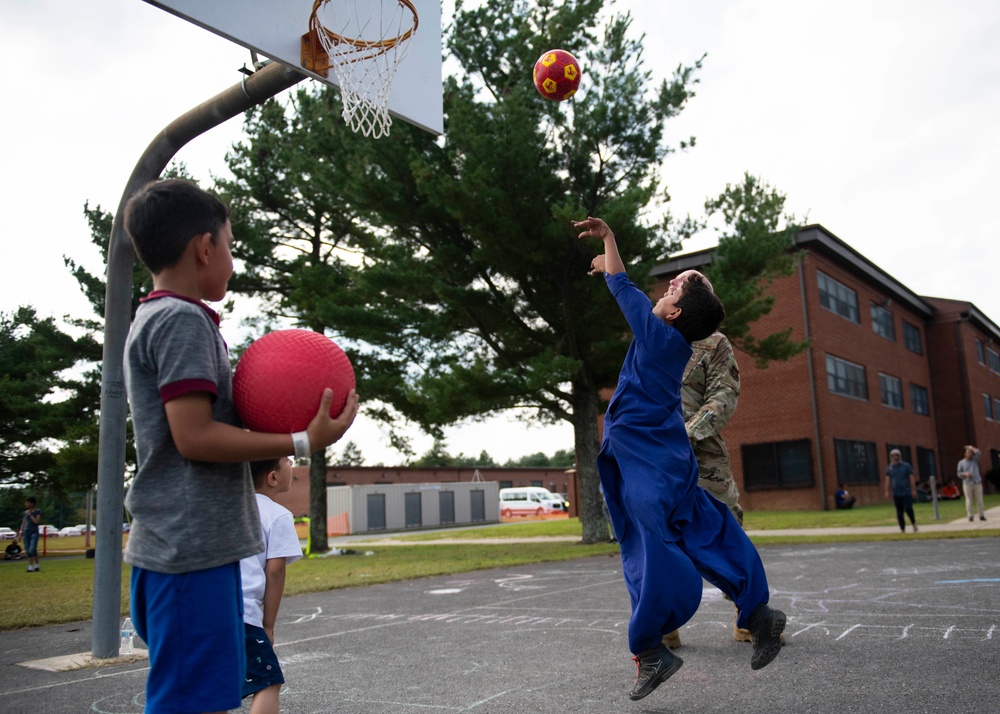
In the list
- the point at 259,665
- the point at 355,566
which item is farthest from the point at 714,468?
the point at 355,566

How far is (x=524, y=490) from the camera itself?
173 ft

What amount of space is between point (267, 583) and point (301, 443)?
4.86 feet

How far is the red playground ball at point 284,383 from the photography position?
2211 mm

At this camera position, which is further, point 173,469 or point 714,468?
point 714,468

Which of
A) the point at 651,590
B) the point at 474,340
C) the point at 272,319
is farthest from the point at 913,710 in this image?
the point at 272,319

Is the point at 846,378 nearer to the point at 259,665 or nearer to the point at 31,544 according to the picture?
the point at 31,544

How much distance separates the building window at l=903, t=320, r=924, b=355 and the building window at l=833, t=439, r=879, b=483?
9.18 metres

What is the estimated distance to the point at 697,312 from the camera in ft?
13.1

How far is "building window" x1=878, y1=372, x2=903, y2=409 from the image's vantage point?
34969mm

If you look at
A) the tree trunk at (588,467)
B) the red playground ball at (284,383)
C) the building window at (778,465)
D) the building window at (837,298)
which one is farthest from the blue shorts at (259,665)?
the building window at (837,298)

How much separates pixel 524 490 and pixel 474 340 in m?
34.2

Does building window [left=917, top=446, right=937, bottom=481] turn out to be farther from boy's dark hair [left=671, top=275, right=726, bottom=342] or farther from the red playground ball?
the red playground ball

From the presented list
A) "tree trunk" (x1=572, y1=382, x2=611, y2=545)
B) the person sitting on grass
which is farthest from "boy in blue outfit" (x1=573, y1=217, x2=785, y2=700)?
the person sitting on grass

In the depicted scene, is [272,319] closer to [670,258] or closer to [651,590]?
[670,258]
